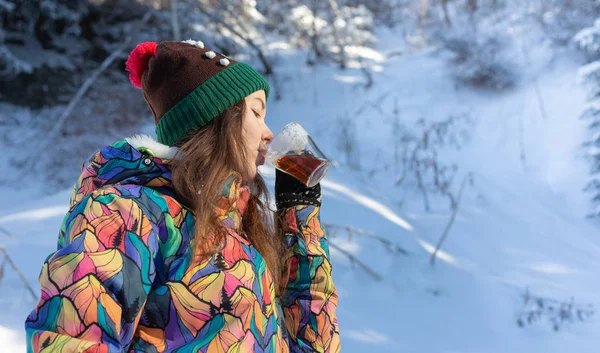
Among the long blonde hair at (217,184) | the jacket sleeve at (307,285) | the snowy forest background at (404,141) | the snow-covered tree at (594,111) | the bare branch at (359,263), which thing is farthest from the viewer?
the snow-covered tree at (594,111)

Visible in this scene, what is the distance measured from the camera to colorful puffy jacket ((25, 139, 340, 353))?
709mm

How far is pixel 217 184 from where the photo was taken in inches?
39.8

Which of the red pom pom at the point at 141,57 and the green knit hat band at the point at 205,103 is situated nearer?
the green knit hat band at the point at 205,103

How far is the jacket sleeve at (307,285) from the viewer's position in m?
1.18

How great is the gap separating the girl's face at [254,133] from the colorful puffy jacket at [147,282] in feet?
0.20

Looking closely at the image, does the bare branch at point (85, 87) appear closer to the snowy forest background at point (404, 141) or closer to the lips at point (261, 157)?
the snowy forest background at point (404, 141)

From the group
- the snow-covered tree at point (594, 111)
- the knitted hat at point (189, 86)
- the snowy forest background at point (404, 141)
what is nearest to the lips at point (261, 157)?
the knitted hat at point (189, 86)

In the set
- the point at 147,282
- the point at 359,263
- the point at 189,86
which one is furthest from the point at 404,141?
the point at 147,282

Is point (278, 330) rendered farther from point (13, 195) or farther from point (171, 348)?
point (13, 195)

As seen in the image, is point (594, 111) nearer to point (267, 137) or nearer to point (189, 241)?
point (267, 137)

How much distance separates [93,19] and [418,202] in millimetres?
5988

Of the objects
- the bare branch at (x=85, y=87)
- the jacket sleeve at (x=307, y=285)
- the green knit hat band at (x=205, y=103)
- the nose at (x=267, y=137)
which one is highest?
the green knit hat band at (x=205, y=103)

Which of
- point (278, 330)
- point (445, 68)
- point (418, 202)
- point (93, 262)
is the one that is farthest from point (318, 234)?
point (445, 68)

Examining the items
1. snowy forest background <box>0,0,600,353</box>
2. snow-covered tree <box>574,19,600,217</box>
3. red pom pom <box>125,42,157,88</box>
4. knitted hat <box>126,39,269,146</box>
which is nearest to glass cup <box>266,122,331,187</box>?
knitted hat <box>126,39,269,146</box>
